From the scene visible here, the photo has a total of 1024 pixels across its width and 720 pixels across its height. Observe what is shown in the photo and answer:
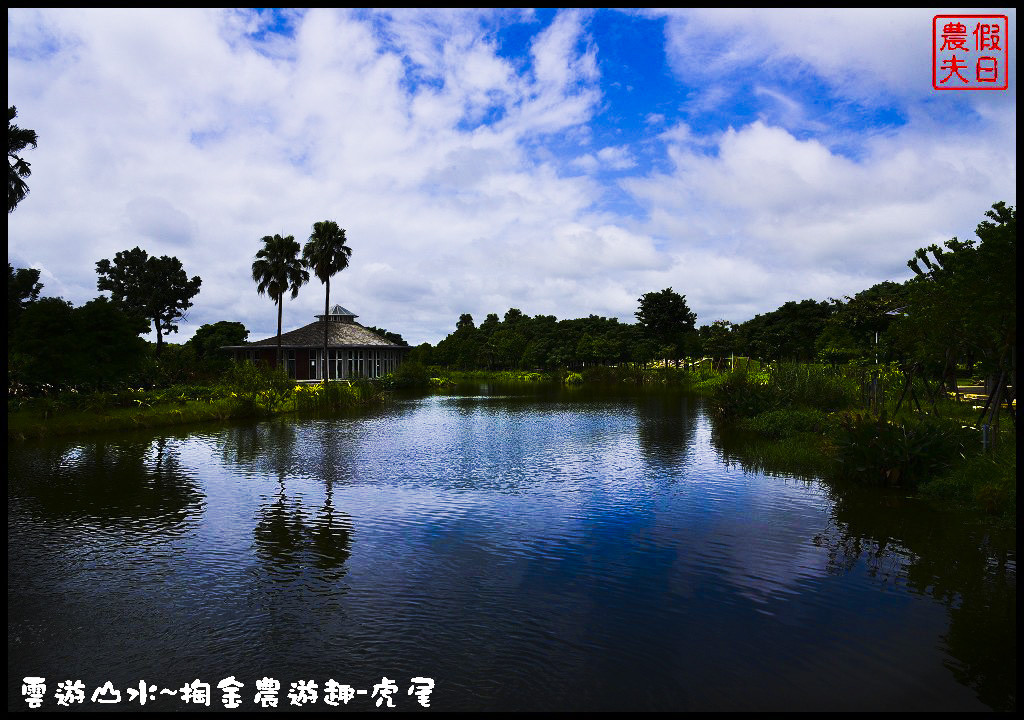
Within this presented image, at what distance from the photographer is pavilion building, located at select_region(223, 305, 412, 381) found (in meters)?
56.8

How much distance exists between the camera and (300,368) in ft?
190

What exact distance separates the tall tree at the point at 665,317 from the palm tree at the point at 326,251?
36.7 metres

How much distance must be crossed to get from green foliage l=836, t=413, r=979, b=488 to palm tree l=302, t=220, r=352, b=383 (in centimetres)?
3712

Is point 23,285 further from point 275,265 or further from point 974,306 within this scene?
point 974,306

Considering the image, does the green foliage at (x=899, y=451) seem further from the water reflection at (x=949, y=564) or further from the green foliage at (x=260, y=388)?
the green foliage at (x=260, y=388)

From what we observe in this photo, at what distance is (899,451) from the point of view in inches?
533

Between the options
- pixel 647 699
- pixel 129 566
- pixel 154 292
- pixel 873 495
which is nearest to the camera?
pixel 647 699

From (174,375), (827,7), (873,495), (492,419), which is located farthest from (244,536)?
(174,375)

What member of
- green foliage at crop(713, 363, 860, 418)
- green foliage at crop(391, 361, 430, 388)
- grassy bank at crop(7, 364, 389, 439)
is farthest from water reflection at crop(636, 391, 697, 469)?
green foliage at crop(391, 361, 430, 388)

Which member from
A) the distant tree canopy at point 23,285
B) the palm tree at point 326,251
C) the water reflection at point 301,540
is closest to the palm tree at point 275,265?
the palm tree at point 326,251

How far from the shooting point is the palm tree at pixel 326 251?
150ft

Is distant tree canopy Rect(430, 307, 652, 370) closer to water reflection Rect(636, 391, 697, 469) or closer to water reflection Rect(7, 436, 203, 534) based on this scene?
water reflection Rect(636, 391, 697, 469)

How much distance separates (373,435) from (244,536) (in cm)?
1305

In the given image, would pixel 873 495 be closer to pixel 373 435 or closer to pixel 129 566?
pixel 129 566
